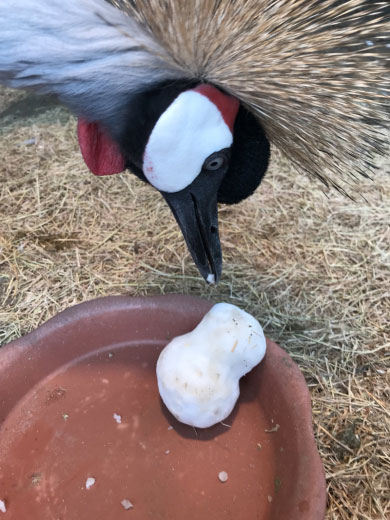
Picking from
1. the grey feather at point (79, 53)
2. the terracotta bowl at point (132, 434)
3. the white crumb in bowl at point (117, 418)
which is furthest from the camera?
the white crumb in bowl at point (117, 418)

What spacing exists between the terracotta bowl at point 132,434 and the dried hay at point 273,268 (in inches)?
7.1

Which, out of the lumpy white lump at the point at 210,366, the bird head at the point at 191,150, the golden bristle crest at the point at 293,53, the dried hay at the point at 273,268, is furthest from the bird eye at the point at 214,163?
Answer: the dried hay at the point at 273,268

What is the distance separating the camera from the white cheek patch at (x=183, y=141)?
663mm

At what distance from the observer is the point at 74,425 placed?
87 centimetres

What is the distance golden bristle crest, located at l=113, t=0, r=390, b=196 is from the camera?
66cm

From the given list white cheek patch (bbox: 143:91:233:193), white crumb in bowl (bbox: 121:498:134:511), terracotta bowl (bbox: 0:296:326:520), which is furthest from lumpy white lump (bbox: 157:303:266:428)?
white cheek patch (bbox: 143:91:233:193)

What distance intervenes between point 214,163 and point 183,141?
0.11 m

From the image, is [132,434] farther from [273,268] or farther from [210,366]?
[273,268]

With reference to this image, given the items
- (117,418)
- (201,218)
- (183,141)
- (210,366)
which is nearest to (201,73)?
(183,141)

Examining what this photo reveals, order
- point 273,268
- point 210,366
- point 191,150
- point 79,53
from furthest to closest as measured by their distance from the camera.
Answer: point 273,268, point 210,366, point 191,150, point 79,53

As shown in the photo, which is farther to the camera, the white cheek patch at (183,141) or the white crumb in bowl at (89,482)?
the white crumb in bowl at (89,482)

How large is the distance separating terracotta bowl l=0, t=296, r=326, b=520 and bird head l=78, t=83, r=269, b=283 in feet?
0.64

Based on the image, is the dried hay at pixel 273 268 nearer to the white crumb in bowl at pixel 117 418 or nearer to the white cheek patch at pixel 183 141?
the white crumb in bowl at pixel 117 418

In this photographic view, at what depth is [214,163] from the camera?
0.79 meters
